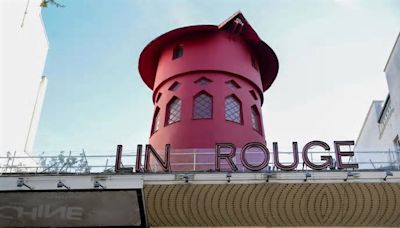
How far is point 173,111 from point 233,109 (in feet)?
Answer: 5.49

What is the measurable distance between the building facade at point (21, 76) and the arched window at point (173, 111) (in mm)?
4290

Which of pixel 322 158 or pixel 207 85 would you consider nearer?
pixel 322 158

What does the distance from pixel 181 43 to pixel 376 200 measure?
7.63 metres

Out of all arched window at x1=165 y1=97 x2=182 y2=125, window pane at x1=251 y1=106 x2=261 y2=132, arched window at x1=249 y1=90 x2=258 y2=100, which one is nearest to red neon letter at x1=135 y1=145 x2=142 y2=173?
arched window at x1=165 y1=97 x2=182 y2=125

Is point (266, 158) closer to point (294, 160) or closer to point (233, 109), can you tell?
point (294, 160)

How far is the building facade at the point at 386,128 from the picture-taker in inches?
533

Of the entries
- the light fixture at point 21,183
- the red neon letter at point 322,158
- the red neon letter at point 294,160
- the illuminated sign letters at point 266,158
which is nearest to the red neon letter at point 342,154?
the illuminated sign letters at point 266,158

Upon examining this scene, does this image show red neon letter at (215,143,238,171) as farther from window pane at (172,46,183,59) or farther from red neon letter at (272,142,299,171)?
window pane at (172,46,183,59)

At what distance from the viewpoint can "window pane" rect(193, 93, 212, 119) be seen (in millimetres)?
13711

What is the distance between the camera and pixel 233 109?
1411 cm

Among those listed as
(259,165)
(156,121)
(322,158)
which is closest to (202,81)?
(156,121)

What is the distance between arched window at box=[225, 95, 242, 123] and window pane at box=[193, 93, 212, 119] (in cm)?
47

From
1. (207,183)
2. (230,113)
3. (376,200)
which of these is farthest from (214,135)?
(376,200)

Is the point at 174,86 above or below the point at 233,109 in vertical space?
above
